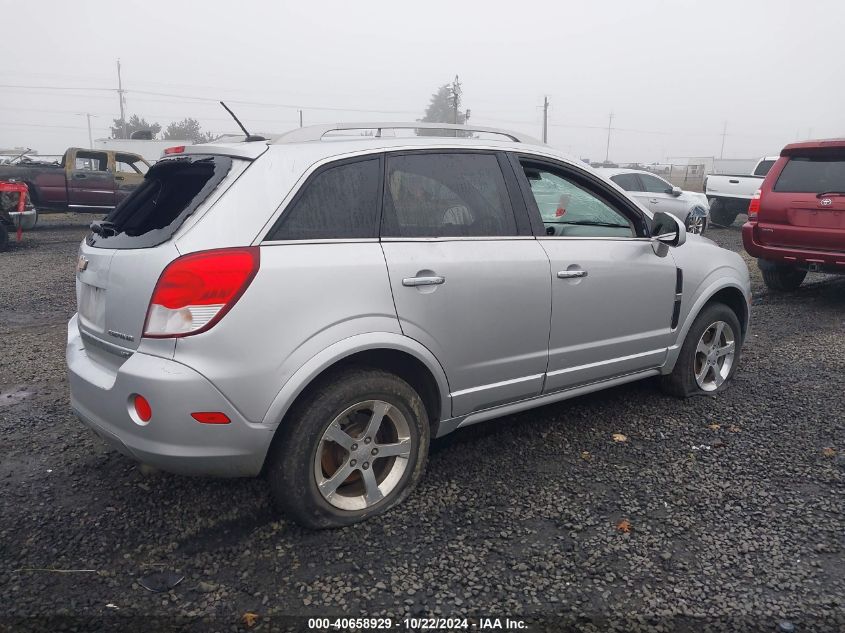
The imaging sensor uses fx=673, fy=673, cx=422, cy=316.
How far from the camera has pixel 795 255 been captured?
745cm

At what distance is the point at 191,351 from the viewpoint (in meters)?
2.55

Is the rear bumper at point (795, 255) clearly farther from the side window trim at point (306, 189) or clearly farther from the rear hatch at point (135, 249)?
the rear hatch at point (135, 249)

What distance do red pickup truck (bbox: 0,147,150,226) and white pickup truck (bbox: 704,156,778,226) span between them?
44.9 feet

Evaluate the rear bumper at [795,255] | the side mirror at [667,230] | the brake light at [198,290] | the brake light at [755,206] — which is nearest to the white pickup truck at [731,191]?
the brake light at [755,206]

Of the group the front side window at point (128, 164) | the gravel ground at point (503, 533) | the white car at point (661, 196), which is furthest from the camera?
the front side window at point (128, 164)

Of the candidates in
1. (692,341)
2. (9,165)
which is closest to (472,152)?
(692,341)

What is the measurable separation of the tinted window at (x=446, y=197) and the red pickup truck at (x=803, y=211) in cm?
532

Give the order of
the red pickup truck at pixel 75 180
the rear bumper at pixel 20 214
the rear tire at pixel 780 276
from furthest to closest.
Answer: the red pickup truck at pixel 75 180
the rear bumper at pixel 20 214
the rear tire at pixel 780 276

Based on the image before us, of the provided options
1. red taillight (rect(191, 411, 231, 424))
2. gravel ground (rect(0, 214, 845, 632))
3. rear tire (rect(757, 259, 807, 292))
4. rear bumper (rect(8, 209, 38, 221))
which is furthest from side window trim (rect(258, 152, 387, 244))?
rear bumper (rect(8, 209, 38, 221))

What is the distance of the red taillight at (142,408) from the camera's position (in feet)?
8.50

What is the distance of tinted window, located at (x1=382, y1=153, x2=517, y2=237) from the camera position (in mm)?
3121

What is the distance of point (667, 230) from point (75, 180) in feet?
49.9

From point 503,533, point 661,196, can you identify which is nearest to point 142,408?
point 503,533

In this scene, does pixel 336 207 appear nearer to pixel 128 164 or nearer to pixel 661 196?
pixel 661 196
